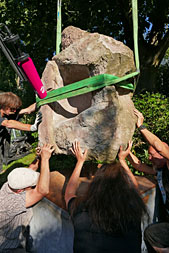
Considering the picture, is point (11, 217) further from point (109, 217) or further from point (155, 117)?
point (155, 117)

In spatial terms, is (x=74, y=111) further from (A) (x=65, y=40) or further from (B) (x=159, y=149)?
(B) (x=159, y=149)

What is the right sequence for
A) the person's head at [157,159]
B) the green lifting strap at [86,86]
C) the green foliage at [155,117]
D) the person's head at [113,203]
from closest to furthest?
the person's head at [113,203] → the green lifting strap at [86,86] → the person's head at [157,159] → the green foliage at [155,117]

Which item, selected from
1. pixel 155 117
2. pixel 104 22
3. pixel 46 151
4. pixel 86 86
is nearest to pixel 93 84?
pixel 86 86

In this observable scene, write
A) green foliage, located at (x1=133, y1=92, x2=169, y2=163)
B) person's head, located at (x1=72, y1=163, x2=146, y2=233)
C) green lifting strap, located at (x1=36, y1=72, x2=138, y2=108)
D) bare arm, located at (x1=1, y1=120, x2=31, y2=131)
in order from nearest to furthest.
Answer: person's head, located at (x1=72, y1=163, x2=146, y2=233)
green lifting strap, located at (x1=36, y1=72, x2=138, y2=108)
bare arm, located at (x1=1, y1=120, x2=31, y2=131)
green foliage, located at (x1=133, y1=92, x2=169, y2=163)

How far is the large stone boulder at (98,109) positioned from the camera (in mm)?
1686

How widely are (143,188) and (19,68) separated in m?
1.83

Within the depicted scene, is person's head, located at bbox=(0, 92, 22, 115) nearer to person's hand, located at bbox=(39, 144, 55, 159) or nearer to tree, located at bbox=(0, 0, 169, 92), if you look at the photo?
person's hand, located at bbox=(39, 144, 55, 159)

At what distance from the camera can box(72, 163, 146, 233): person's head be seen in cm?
134

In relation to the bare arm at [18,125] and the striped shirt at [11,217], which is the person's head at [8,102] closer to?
the bare arm at [18,125]

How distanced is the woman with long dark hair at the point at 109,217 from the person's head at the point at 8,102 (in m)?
1.48

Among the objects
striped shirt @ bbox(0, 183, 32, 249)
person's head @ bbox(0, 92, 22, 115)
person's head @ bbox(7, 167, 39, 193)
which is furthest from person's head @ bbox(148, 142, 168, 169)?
person's head @ bbox(0, 92, 22, 115)

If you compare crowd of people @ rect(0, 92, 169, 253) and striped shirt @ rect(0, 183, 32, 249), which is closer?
crowd of people @ rect(0, 92, 169, 253)

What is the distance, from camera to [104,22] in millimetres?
4512

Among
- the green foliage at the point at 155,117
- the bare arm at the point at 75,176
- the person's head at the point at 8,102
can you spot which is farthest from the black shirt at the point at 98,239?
the green foliage at the point at 155,117
